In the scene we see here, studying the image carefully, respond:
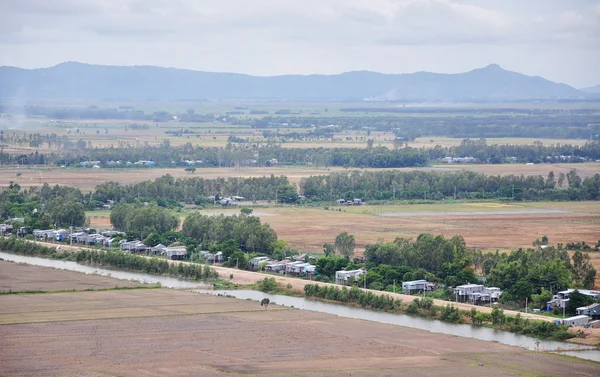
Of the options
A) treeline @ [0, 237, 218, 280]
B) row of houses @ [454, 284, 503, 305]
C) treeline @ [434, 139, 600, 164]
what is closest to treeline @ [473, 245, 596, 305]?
row of houses @ [454, 284, 503, 305]

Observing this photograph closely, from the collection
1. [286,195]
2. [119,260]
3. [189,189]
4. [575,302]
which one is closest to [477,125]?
[286,195]

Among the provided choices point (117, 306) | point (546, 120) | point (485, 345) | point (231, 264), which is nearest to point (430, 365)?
point (485, 345)

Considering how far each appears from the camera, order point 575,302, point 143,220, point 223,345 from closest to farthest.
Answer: point 223,345 < point 575,302 < point 143,220

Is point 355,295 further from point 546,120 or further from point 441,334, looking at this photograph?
point 546,120

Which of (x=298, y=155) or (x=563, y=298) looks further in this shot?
(x=298, y=155)

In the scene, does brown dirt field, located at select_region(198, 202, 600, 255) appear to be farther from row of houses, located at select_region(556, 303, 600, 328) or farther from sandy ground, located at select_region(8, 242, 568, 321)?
row of houses, located at select_region(556, 303, 600, 328)

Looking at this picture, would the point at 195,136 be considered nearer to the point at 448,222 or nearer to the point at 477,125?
the point at 477,125

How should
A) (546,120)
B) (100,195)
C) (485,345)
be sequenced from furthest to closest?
(546,120) < (100,195) < (485,345)
